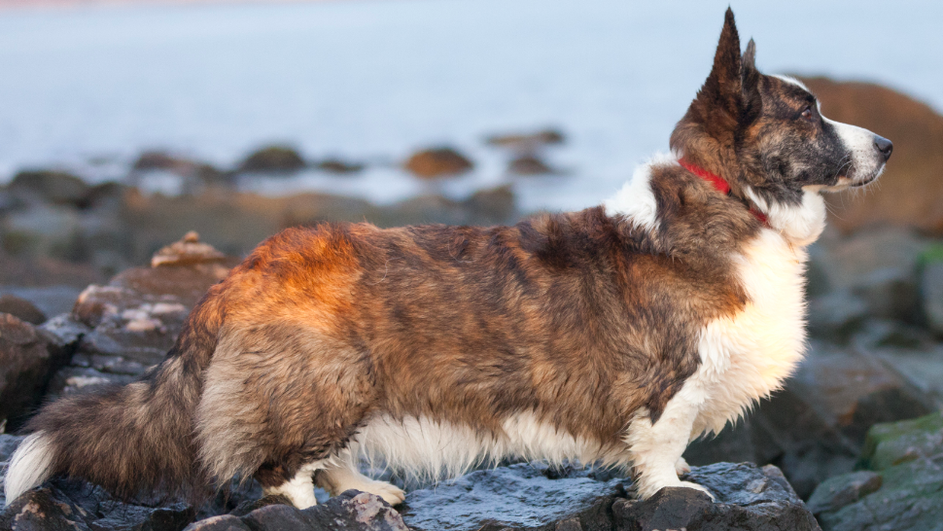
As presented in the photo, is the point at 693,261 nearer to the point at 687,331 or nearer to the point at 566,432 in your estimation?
the point at 687,331

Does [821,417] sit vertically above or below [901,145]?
below

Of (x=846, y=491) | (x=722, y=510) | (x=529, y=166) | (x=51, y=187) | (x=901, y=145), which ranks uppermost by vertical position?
(x=529, y=166)

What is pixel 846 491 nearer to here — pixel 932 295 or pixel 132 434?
pixel 132 434

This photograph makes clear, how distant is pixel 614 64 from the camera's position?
37.8 m

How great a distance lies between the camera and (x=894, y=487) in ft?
16.4

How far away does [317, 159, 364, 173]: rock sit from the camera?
22875 millimetres

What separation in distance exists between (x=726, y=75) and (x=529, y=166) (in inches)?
719

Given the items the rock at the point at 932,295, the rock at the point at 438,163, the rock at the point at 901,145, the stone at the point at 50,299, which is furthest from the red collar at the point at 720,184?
the rock at the point at 438,163

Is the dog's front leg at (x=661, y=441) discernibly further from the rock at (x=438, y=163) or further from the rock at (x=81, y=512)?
the rock at (x=438, y=163)

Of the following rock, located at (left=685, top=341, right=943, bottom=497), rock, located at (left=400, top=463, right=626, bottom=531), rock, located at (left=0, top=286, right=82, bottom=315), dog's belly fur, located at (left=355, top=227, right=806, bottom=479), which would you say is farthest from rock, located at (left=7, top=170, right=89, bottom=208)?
dog's belly fur, located at (left=355, top=227, right=806, bottom=479)

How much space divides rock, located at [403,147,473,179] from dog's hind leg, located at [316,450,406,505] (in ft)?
58.6

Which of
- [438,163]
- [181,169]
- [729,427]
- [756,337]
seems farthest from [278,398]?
[181,169]

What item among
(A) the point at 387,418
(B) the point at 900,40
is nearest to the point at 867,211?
(A) the point at 387,418

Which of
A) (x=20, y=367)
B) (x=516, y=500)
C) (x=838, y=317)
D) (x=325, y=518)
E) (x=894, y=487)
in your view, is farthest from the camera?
(x=838, y=317)
